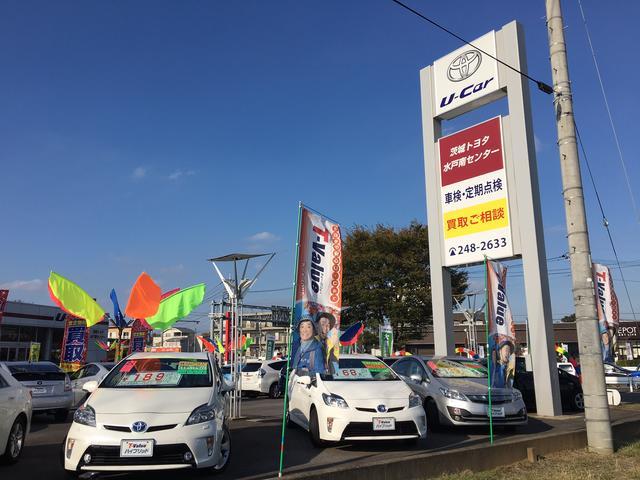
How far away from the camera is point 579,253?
8922mm

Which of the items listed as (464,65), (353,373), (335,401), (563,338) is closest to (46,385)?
(353,373)

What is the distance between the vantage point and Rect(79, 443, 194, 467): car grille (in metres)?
5.62

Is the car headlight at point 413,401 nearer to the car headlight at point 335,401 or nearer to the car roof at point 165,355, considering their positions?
the car headlight at point 335,401

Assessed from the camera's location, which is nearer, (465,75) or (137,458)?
(137,458)

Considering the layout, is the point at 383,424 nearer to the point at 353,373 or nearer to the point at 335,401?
the point at 335,401

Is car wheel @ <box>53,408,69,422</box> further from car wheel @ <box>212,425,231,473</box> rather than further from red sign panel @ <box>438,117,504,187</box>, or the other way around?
red sign panel @ <box>438,117,504,187</box>

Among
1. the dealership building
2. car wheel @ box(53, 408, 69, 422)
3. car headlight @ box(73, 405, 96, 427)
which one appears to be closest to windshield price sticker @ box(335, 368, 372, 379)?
car headlight @ box(73, 405, 96, 427)

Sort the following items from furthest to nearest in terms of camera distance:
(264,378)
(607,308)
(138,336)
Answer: (138,336) → (264,378) → (607,308)

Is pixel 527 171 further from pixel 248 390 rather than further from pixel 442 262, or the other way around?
pixel 248 390

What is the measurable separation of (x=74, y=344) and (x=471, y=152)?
18.5 m

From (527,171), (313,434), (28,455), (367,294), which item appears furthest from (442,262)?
(367,294)

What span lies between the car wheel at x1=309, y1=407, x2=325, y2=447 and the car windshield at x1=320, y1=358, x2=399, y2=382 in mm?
602

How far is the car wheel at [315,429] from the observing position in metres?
8.04

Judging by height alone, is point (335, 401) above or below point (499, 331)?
below
